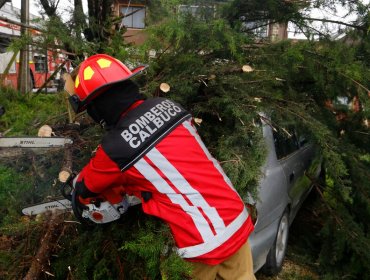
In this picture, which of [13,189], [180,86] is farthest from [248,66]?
[13,189]

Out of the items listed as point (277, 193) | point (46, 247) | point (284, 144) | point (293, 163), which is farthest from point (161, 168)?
point (293, 163)

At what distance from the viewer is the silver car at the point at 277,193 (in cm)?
337

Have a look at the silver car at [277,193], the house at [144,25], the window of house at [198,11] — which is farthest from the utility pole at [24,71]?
the silver car at [277,193]

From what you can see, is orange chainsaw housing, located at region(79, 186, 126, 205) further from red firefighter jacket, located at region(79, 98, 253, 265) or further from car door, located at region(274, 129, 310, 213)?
car door, located at region(274, 129, 310, 213)

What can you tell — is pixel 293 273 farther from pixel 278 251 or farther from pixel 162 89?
pixel 162 89

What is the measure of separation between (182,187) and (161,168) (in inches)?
5.4

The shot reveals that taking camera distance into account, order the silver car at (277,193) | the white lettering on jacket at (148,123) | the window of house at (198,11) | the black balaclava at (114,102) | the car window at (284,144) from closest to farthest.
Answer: the white lettering on jacket at (148,123)
the black balaclava at (114,102)
the silver car at (277,193)
the window of house at (198,11)
the car window at (284,144)

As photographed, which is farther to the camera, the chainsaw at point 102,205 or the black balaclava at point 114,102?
the chainsaw at point 102,205

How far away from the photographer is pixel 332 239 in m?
3.89

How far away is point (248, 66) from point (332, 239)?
1.84 metres

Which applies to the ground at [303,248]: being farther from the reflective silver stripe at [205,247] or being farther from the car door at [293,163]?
the reflective silver stripe at [205,247]

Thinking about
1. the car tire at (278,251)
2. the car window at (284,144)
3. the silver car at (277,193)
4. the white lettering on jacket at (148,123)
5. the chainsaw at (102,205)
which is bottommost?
the car tire at (278,251)

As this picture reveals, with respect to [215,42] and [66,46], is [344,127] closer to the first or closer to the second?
[215,42]

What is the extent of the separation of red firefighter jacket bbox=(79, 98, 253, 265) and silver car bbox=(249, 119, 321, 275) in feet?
3.44
